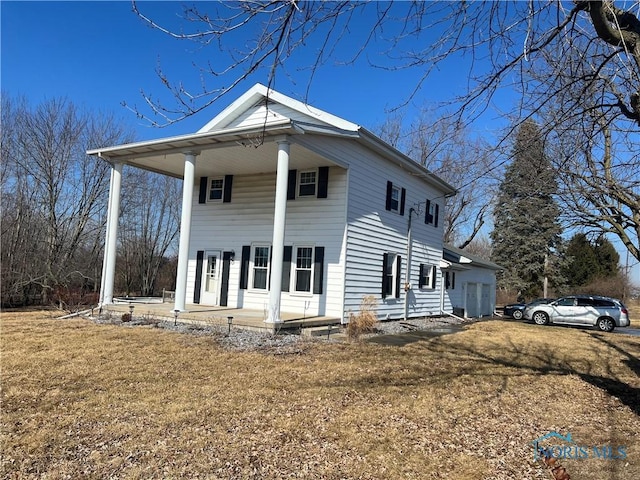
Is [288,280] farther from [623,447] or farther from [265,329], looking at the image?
[623,447]

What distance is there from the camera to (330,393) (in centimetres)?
598

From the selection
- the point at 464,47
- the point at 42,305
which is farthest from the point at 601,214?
the point at 42,305

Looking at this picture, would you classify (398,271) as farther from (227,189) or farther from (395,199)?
(227,189)

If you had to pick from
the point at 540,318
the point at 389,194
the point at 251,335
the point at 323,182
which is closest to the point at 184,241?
the point at 251,335

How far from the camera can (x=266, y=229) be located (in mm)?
A: 14227

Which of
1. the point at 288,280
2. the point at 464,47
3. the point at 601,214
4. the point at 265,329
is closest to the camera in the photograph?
the point at 464,47

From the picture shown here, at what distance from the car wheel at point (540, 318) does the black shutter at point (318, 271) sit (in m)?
13.4

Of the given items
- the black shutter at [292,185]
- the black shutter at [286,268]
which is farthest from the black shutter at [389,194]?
the black shutter at [286,268]

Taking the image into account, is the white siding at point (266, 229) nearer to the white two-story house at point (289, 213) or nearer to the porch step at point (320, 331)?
the white two-story house at point (289, 213)

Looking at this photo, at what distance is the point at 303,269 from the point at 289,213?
1814mm

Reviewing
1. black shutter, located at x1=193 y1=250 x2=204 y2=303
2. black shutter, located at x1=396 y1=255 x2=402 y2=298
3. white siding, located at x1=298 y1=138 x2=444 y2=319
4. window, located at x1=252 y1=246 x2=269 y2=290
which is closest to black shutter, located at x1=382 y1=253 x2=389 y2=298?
white siding, located at x1=298 y1=138 x2=444 y2=319

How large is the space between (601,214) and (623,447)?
9.22 m

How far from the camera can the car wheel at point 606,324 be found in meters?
19.0

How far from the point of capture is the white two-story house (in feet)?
39.5
